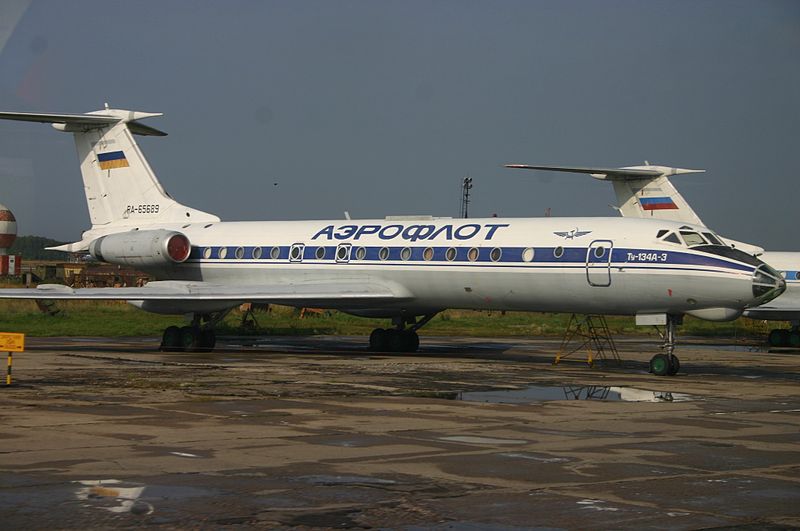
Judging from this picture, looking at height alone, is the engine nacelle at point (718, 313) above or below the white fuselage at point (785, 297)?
below

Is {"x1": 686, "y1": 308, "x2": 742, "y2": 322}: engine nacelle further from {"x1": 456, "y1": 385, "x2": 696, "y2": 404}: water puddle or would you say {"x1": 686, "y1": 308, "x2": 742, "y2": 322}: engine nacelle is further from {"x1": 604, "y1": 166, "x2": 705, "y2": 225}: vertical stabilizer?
{"x1": 604, "y1": 166, "x2": 705, "y2": 225}: vertical stabilizer

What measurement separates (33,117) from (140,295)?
6.78 m

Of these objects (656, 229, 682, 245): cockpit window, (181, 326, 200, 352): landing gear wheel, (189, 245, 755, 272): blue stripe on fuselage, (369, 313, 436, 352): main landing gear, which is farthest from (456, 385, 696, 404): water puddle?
(181, 326, 200, 352): landing gear wheel

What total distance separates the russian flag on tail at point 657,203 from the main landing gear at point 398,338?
1383cm

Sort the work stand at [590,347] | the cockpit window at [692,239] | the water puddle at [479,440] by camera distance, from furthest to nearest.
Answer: the work stand at [590,347], the cockpit window at [692,239], the water puddle at [479,440]

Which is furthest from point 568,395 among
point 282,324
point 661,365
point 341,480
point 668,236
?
point 282,324

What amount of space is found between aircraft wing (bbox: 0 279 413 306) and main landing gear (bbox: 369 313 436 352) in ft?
8.37

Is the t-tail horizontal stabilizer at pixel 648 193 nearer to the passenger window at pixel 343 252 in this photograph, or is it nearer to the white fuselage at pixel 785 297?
the white fuselage at pixel 785 297

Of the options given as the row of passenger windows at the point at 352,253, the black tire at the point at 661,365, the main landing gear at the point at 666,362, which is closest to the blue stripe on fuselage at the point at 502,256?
the row of passenger windows at the point at 352,253

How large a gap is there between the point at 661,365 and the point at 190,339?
11.8 m

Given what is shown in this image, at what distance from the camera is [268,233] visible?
29.4 meters

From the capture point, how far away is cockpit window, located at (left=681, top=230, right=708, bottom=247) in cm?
2231

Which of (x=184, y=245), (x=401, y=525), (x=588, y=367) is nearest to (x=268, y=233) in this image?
(x=184, y=245)

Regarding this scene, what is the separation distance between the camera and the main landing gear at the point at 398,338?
29078 millimetres
